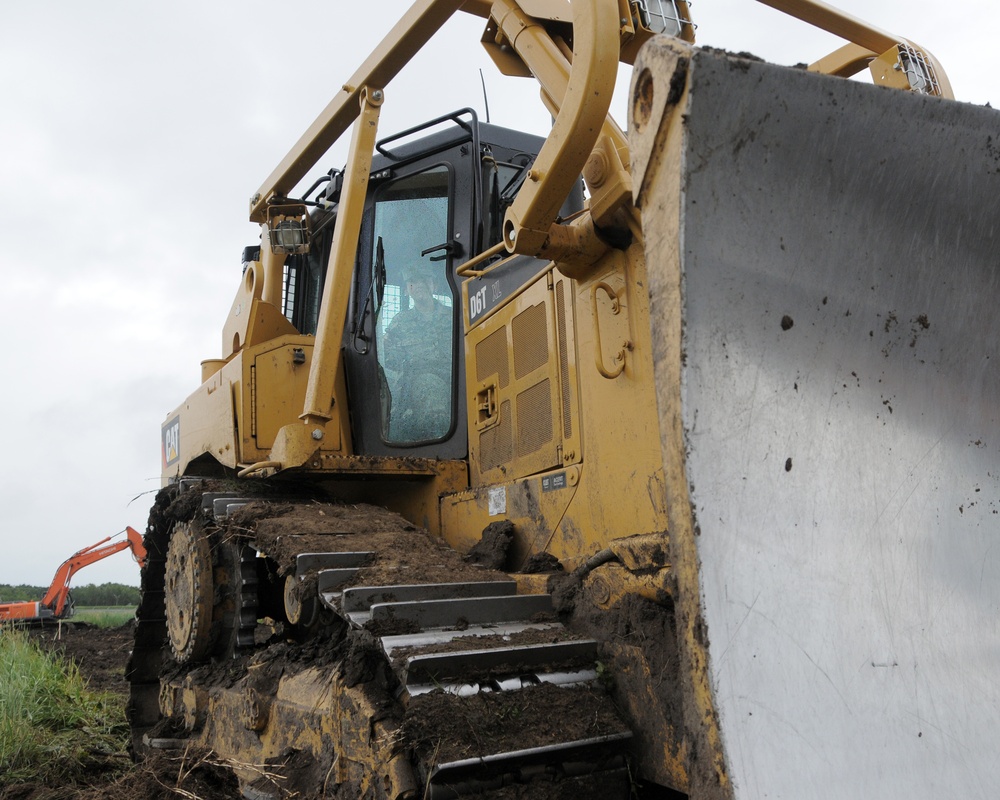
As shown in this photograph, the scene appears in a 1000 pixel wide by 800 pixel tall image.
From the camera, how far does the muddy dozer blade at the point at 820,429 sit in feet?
5.59

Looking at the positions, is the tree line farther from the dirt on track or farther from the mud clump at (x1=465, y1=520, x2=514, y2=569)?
the mud clump at (x1=465, y1=520, x2=514, y2=569)

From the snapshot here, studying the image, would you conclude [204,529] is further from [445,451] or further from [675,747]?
[675,747]

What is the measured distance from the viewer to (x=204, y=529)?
430 cm

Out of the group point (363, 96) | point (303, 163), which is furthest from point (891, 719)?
point (303, 163)

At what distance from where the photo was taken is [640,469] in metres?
3.00

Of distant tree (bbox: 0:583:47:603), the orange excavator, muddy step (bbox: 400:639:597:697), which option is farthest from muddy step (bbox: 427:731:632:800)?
distant tree (bbox: 0:583:47:603)

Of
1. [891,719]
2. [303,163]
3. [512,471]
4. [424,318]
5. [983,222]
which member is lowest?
[891,719]

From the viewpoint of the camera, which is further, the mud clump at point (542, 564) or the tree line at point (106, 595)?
the tree line at point (106, 595)

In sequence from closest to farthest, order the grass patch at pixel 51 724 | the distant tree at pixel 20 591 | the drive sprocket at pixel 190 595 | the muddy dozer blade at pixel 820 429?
1. the muddy dozer blade at pixel 820 429
2. the drive sprocket at pixel 190 595
3. the grass patch at pixel 51 724
4. the distant tree at pixel 20 591

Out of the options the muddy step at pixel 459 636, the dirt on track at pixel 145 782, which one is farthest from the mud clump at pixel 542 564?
the dirt on track at pixel 145 782

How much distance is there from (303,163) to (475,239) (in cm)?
131

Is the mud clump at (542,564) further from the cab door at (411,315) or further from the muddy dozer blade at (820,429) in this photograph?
the muddy dozer blade at (820,429)

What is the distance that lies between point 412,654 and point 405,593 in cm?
42

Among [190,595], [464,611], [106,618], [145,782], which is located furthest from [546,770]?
[106,618]
